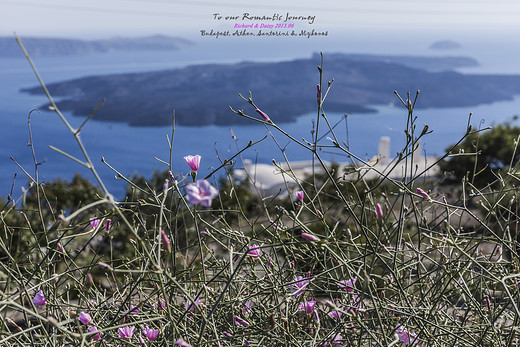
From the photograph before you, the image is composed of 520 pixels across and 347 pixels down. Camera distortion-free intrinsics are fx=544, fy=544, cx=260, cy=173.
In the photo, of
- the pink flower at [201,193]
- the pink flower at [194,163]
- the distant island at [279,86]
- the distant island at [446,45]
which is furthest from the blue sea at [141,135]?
the distant island at [446,45]

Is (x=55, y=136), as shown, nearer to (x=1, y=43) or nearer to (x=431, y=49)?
(x=1, y=43)

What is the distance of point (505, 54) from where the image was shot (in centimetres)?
5731

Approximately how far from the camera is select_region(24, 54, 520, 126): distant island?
32.5m

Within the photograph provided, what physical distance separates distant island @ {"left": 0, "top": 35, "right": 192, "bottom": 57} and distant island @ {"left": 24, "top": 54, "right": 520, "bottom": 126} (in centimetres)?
1367

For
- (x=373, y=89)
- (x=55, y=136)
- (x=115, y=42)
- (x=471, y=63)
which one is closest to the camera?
(x=55, y=136)

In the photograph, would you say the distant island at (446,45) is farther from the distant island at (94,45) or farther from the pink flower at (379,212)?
the pink flower at (379,212)

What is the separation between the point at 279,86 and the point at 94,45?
85.3ft

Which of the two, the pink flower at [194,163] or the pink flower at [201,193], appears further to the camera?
the pink flower at [194,163]

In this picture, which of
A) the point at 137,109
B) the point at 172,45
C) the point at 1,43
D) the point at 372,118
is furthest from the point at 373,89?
the point at 1,43

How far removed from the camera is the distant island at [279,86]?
1280 inches

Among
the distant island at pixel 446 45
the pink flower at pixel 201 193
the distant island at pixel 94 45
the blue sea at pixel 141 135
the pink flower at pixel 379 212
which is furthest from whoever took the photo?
the distant island at pixel 446 45

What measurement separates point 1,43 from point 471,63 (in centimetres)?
4078

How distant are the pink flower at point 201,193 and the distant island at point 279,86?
3070 cm

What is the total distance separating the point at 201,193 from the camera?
0.65m
